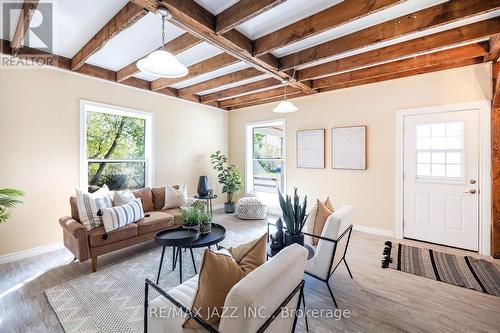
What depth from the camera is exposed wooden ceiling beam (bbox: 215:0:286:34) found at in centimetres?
186

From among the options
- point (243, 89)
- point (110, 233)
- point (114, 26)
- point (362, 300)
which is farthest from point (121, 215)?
point (243, 89)

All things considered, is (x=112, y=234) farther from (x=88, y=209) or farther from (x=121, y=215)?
(x=88, y=209)

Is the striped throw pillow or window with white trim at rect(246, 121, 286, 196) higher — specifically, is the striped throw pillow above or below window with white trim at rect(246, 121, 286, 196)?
below

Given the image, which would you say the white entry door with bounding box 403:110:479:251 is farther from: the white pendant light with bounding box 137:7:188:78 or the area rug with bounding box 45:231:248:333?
the white pendant light with bounding box 137:7:188:78

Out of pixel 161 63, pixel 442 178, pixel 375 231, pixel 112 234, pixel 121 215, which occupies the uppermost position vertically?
pixel 161 63

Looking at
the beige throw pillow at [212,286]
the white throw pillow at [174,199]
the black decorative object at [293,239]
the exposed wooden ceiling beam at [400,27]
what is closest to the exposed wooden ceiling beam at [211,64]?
the exposed wooden ceiling beam at [400,27]

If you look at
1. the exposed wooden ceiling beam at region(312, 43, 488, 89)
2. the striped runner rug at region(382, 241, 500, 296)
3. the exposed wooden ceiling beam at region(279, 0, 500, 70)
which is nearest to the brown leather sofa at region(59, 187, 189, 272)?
the exposed wooden ceiling beam at region(279, 0, 500, 70)

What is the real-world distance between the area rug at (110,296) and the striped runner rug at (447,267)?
2.60 m

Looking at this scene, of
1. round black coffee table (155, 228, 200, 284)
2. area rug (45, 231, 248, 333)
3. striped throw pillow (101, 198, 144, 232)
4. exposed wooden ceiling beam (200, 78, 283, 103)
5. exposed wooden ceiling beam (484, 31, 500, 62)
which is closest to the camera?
area rug (45, 231, 248, 333)

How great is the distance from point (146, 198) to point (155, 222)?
2.04ft

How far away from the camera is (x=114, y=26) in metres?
2.26

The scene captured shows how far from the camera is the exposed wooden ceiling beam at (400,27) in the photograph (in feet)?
6.50

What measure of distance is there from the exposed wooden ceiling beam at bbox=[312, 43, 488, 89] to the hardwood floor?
2682 mm

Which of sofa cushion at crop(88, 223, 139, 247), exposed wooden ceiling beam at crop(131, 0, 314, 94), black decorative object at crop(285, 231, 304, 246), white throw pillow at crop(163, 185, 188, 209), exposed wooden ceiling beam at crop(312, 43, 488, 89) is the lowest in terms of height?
sofa cushion at crop(88, 223, 139, 247)
